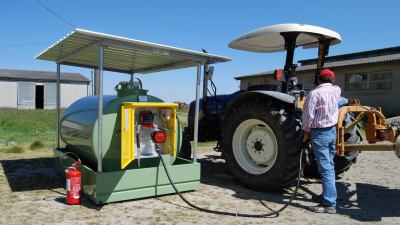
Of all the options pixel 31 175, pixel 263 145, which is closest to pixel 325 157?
pixel 263 145

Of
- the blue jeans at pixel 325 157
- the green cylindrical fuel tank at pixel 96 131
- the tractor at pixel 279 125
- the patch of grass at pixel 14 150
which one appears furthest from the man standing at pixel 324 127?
the patch of grass at pixel 14 150

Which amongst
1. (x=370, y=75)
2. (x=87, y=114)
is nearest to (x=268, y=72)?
(x=370, y=75)


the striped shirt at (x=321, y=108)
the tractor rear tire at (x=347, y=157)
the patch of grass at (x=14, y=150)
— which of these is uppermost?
the striped shirt at (x=321, y=108)

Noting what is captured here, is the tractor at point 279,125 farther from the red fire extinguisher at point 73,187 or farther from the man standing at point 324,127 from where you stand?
the red fire extinguisher at point 73,187

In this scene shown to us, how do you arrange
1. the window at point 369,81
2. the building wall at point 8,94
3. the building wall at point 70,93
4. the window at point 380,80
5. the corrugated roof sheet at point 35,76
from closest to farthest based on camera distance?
the window at point 380,80 → the window at point 369,81 → the building wall at point 8,94 → the corrugated roof sheet at point 35,76 → the building wall at point 70,93

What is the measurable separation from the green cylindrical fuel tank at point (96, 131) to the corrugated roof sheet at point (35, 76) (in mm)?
35714

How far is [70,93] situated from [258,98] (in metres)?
37.5

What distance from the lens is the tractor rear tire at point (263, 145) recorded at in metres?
5.50

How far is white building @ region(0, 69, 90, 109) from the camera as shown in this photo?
1515 inches

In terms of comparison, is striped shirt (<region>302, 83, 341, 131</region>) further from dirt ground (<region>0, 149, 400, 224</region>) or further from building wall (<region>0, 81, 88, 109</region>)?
building wall (<region>0, 81, 88, 109</region>)

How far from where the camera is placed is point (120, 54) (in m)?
6.86

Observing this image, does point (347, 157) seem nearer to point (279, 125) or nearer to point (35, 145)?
point (279, 125)

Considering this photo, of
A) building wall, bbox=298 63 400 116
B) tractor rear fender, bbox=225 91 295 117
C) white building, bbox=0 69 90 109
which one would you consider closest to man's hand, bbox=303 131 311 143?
tractor rear fender, bbox=225 91 295 117

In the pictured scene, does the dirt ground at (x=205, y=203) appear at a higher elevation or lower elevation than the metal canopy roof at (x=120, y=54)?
lower
